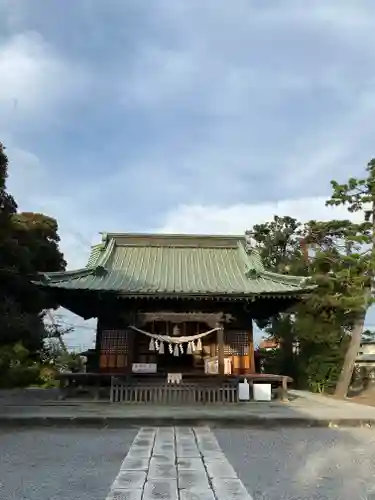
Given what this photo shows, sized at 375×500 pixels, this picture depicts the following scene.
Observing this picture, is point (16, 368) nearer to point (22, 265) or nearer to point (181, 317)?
point (22, 265)

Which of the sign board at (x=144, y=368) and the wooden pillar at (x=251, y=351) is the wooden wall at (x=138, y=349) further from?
the sign board at (x=144, y=368)

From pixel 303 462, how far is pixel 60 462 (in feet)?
11.7

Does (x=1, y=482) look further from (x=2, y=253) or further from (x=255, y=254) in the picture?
(x=255, y=254)

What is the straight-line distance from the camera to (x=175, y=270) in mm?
18703

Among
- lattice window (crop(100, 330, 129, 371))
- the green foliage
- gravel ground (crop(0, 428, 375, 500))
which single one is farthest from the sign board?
the green foliage

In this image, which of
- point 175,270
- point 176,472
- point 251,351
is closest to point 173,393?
point 251,351

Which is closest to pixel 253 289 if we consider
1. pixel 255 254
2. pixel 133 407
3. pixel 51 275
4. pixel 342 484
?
pixel 255 254

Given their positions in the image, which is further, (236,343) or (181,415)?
(236,343)

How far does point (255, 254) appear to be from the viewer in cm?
2022

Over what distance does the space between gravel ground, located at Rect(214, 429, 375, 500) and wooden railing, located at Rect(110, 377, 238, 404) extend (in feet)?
14.6

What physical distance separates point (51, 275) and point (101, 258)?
2.88 m

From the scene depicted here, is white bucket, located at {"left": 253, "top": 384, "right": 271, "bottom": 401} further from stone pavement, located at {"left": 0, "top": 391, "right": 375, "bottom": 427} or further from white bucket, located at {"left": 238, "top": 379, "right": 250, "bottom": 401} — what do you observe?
stone pavement, located at {"left": 0, "top": 391, "right": 375, "bottom": 427}

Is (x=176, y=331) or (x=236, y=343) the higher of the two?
(x=176, y=331)

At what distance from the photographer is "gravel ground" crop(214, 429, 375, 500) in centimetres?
540
